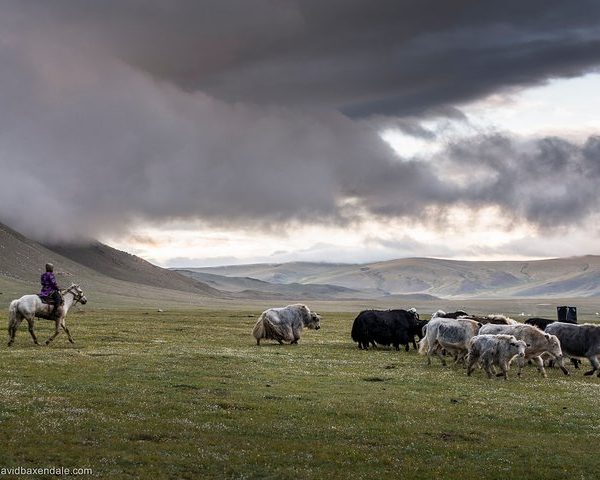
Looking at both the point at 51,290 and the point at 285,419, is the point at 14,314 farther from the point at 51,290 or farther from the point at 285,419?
the point at 285,419

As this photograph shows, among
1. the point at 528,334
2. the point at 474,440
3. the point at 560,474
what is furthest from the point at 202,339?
the point at 560,474

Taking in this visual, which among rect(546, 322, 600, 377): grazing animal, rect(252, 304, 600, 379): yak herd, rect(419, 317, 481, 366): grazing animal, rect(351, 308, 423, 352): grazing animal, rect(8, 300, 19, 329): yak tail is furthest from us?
rect(351, 308, 423, 352): grazing animal

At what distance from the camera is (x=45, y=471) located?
13.6 metres

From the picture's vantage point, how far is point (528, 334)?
3106 centimetres

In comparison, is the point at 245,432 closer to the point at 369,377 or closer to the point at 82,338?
the point at 369,377

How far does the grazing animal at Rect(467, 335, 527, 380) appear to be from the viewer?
1129 inches

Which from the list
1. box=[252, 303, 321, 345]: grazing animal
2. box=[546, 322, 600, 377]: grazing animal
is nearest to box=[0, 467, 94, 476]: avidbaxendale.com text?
box=[546, 322, 600, 377]: grazing animal

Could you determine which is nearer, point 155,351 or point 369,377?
point 369,377

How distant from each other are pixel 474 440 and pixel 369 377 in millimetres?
10100

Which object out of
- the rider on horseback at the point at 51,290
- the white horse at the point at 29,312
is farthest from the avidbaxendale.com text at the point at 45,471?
the rider on horseback at the point at 51,290

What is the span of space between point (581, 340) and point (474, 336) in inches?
210

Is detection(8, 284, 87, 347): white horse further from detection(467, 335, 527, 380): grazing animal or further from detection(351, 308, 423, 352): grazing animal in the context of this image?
detection(467, 335, 527, 380): grazing animal

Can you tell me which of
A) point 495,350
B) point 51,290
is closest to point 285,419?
point 495,350

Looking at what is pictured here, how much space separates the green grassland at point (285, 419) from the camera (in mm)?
14945
